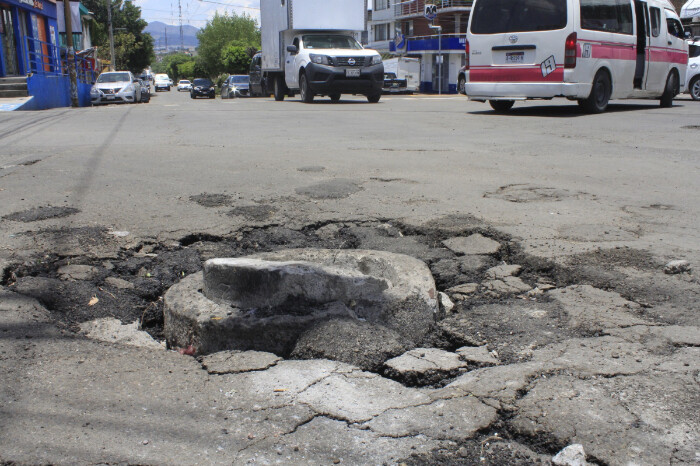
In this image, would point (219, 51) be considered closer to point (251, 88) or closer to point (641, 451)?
point (251, 88)

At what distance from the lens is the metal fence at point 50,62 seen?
752 inches

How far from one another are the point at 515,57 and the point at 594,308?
9581 mm

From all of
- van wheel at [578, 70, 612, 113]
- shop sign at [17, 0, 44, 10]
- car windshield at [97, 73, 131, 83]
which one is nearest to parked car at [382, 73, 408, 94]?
car windshield at [97, 73, 131, 83]

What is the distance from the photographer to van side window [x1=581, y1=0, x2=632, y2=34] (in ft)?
36.7

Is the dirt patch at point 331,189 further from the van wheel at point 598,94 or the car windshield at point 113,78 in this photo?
the car windshield at point 113,78

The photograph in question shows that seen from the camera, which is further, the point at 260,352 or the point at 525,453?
the point at 260,352

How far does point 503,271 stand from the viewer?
11.3 feet

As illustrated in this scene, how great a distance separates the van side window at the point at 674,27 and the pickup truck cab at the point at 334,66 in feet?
22.4

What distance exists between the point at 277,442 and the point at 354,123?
372 inches

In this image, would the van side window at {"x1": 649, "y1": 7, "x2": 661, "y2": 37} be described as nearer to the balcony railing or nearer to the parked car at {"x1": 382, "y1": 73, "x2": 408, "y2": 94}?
the parked car at {"x1": 382, "y1": 73, "x2": 408, "y2": 94}

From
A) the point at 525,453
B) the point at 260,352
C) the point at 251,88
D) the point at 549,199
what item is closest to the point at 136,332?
the point at 260,352

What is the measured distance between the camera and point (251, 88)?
92.4 feet

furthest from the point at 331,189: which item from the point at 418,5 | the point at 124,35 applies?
the point at 124,35

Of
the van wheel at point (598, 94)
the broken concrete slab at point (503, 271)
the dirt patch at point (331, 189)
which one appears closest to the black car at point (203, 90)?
the van wheel at point (598, 94)
